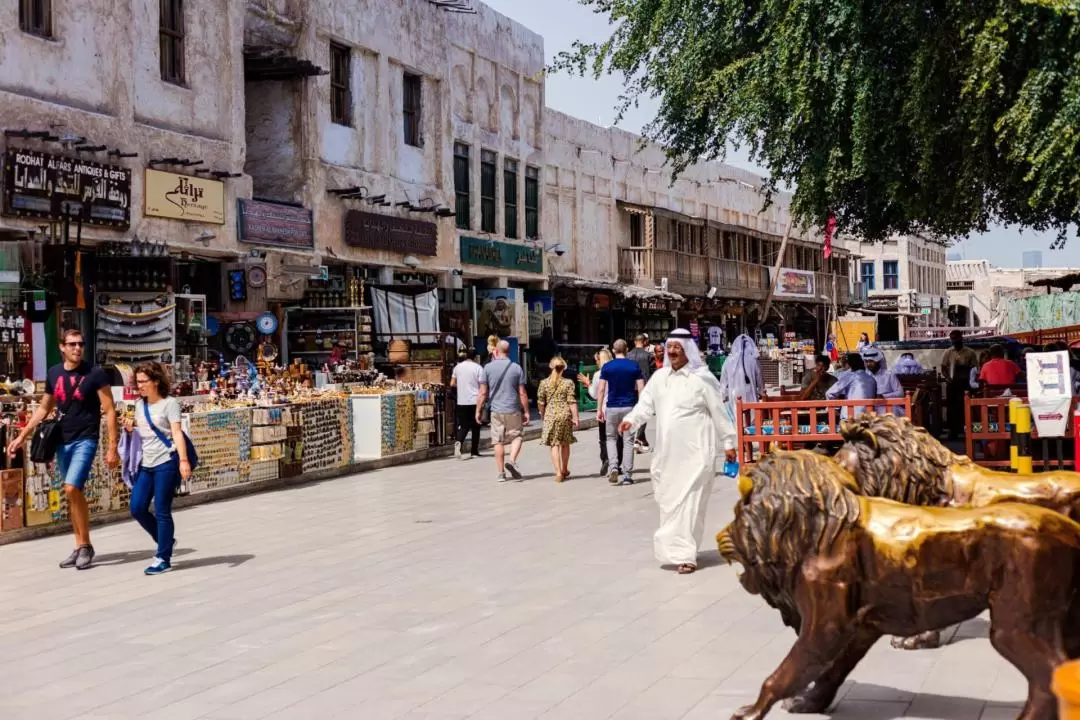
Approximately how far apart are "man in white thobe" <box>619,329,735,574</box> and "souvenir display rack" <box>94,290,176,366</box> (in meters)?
10.5

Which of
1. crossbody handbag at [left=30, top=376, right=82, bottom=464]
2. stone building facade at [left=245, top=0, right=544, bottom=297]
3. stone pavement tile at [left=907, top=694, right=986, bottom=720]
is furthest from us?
stone building facade at [left=245, top=0, right=544, bottom=297]

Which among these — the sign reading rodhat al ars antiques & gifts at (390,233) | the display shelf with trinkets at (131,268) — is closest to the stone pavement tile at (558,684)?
the display shelf with trinkets at (131,268)

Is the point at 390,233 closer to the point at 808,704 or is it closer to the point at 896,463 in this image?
the point at 896,463

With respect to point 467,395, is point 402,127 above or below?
above

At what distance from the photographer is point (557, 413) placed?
16000mm

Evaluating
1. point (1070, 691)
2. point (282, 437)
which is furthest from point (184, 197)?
point (1070, 691)

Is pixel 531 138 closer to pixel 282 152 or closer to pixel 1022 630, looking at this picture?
pixel 282 152

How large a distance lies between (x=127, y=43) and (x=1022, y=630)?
691 inches

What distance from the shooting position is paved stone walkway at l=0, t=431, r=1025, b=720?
5.98 m

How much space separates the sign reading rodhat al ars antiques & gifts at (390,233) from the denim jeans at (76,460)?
15.1 meters

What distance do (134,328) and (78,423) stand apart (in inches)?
345

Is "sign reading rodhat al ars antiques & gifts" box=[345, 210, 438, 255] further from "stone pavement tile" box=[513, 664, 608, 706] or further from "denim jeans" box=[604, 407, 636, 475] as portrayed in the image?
"stone pavement tile" box=[513, 664, 608, 706]

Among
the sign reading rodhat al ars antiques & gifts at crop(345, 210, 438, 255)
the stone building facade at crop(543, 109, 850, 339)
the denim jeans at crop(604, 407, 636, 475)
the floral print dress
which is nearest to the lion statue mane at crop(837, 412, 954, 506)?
the denim jeans at crop(604, 407, 636, 475)

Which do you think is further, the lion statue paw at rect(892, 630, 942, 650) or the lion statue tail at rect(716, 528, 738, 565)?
the lion statue paw at rect(892, 630, 942, 650)
